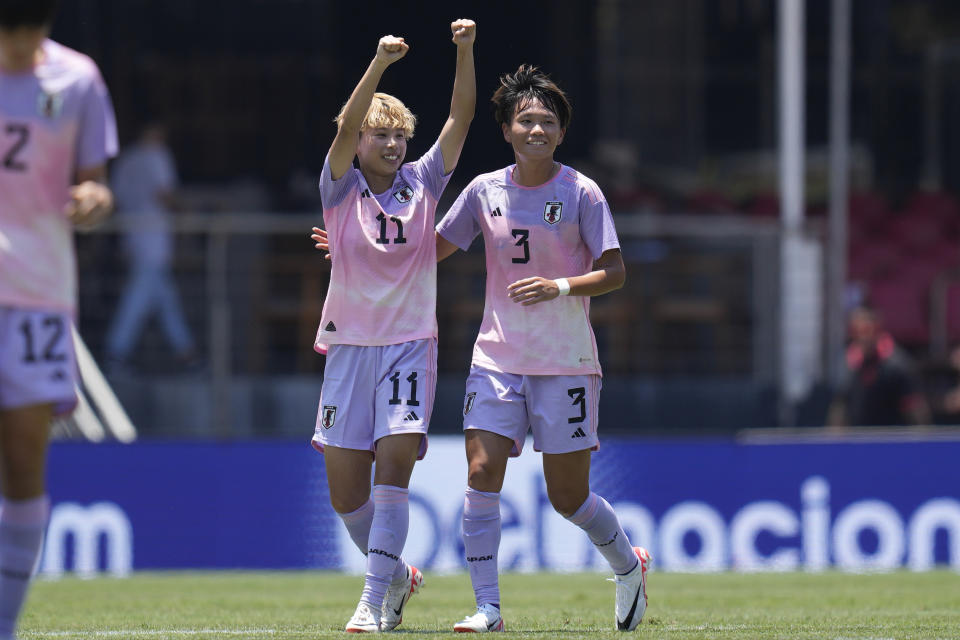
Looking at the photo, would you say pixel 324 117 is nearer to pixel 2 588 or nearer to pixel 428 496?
pixel 428 496

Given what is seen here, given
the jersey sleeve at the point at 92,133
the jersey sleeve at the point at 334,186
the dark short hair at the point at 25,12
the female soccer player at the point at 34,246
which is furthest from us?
the jersey sleeve at the point at 334,186

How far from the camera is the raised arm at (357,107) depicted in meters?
6.37

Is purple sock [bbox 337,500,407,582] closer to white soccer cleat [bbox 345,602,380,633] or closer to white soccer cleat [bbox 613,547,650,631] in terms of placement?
white soccer cleat [bbox 345,602,380,633]

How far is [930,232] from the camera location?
1867cm

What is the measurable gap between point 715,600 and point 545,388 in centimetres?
291

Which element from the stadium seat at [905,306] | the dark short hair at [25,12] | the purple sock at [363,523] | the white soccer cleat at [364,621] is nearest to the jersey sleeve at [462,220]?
the purple sock at [363,523]

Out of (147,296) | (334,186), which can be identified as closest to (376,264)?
(334,186)

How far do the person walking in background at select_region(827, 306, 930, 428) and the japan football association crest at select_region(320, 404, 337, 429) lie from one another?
8.05 m

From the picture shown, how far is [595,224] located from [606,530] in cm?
131

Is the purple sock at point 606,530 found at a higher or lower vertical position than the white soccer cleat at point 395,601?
higher

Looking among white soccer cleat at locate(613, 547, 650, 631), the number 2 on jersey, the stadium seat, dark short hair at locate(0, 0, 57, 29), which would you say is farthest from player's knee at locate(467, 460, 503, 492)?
the stadium seat

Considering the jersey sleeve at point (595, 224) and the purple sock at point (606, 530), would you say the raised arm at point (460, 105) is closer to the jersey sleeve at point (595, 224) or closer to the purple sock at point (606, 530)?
the jersey sleeve at point (595, 224)

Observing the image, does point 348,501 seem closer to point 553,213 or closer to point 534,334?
point 534,334

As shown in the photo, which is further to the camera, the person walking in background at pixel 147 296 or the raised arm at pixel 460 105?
the person walking in background at pixel 147 296
